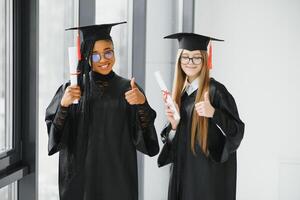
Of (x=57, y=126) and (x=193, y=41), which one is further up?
(x=193, y=41)

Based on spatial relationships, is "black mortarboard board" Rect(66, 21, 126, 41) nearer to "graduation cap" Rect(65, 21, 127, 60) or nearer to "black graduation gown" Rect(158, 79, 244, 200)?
"graduation cap" Rect(65, 21, 127, 60)

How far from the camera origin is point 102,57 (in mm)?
1551

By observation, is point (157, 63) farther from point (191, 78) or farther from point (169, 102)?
point (169, 102)

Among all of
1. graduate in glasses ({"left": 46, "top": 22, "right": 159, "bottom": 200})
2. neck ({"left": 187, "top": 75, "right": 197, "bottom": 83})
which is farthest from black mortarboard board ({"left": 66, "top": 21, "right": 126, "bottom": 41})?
neck ({"left": 187, "top": 75, "right": 197, "bottom": 83})

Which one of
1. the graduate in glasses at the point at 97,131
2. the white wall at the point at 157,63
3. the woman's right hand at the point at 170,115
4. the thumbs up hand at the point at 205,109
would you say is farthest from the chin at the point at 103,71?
the white wall at the point at 157,63

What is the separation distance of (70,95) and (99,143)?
0.20m

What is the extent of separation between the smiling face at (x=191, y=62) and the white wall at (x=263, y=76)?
170 centimetres

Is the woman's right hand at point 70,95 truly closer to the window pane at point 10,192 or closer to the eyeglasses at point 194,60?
the eyeglasses at point 194,60

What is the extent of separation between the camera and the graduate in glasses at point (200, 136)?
5.20 feet

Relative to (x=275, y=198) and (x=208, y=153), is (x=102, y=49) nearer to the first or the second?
(x=208, y=153)

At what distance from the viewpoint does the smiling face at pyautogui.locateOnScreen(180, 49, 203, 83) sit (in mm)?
1609

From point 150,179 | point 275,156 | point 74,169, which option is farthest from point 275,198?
point 74,169

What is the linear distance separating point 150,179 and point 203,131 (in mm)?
1381

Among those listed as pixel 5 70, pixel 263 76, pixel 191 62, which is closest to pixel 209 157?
pixel 191 62
